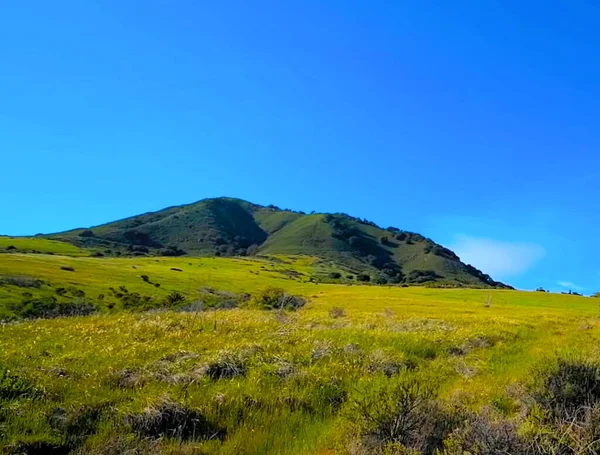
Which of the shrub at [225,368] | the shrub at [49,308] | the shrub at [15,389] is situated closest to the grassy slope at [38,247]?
the shrub at [49,308]

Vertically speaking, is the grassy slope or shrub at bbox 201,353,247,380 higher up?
the grassy slope

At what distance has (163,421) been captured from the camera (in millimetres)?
8820

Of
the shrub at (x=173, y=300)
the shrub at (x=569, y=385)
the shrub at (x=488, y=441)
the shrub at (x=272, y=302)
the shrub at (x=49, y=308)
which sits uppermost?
the shrub at (x=569, y=385)

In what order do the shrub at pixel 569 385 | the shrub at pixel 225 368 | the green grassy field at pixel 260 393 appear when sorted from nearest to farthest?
the green grassy field at pixel 260 393 → the shrub at pixel 569 385 → the shrub at pixel 225 368

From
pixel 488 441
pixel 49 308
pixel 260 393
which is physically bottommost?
pixel 49 308

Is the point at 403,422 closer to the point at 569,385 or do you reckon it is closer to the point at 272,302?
the point at 569,385

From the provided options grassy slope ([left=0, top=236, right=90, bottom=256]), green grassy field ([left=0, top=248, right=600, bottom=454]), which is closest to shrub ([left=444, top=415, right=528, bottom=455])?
green grassy field ([left=0, top=248, right=600, bottom=454])

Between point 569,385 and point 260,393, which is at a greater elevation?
point 569,385

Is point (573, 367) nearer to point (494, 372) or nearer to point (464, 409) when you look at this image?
point (464, 409)

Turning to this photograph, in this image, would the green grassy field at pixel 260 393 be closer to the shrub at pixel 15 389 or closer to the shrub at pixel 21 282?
the shrub at pixel 15 389

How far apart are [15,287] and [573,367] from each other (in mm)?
53560

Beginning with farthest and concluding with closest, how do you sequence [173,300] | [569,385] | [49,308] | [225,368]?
[173,300], [49,308], [225,368], [569,385]

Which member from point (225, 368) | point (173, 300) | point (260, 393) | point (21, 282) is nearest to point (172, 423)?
point (260, 393)

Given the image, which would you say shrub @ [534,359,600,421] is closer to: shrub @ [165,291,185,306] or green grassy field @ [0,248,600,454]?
green grassy field @ [0,248,600,454]
